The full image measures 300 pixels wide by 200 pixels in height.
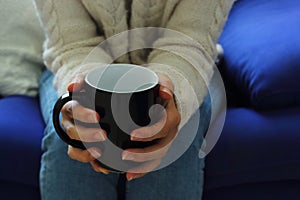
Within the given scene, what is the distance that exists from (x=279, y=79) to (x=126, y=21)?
0.30 m

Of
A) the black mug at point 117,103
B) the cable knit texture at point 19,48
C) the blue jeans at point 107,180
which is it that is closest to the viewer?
the black mug at point 117,103

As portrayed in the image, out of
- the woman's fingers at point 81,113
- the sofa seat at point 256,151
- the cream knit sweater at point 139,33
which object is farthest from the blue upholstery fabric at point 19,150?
the sofa seat at point 256,151

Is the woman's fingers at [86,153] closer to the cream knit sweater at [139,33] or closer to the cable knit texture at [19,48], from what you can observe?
the cream knit sweater at [139,33]

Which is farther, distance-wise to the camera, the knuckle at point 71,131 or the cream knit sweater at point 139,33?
the cream knit sweater at point 139,33

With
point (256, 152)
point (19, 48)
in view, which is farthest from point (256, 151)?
A: point (19, 48)

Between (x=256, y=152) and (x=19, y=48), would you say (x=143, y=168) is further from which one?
(x=19, y=48)

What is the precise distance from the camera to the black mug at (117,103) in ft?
1.93

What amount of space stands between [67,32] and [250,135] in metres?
0.37

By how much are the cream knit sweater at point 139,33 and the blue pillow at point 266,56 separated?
0.33 feet

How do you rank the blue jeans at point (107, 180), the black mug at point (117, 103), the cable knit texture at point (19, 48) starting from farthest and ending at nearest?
1. the cable knit texture at point (19, 48)
2. the blue jeans at point (107, 180)
3. the black mug at point (117, 103)

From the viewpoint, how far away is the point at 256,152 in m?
0.82

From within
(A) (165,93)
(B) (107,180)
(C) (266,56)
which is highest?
(A) (165,93)

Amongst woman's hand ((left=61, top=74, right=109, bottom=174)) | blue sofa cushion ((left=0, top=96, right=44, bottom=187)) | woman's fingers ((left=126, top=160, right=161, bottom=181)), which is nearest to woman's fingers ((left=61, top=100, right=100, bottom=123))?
woman's hand ((left=61, top=74, right=109, bottom=174))

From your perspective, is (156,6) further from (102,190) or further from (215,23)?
(102,190)
